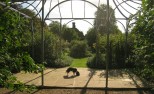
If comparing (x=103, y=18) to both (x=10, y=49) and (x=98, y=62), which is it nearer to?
(x=98, y=62)

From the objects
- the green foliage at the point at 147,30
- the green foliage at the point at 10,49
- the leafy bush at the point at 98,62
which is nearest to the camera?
the green foliage at the point at 10,49

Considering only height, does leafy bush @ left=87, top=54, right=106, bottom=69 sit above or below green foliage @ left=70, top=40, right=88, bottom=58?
below

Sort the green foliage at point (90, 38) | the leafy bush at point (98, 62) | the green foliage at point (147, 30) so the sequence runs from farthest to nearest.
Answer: the green foliage at point (90, 38), the leafy bush at point (98, 62), the green foliage at point (147, 30)

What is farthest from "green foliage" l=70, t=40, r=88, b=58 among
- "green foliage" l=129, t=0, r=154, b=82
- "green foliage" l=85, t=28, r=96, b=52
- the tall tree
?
"green foliage" l=129, t=0, r=154, b=82

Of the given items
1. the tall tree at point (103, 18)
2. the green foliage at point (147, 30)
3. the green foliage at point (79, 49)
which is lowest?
the green foliage at point (79, 49)

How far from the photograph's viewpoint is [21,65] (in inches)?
143

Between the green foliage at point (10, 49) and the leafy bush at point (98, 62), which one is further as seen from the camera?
the leafy bush at point (98, 62)

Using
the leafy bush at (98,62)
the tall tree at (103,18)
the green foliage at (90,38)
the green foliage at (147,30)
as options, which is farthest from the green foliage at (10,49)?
the green foliage at (90,38)

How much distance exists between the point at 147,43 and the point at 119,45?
1413 cm

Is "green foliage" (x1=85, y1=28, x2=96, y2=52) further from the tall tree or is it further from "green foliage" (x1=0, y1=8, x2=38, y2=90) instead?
"green foliage" (x1=0, y1=8, x2=38, y2=90)

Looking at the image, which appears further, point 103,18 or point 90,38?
point 90,38

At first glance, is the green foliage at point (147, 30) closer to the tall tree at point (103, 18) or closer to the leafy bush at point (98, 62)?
the tall tree at point (103, 18)

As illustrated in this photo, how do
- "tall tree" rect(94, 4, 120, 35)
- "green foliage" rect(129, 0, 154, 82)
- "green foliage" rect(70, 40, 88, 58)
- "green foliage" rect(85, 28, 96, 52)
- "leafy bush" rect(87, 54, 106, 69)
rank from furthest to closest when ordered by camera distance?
"green foliage" rect(85, 28, 96, 52) < "green foliage" rect(70, 40, 88, 58) < "leafy bush" rect(87, 54, 106, 69) < "tall tree" rect(94, 4, 120, 35) < "green foliage" rect(129, 0, 154, 82)

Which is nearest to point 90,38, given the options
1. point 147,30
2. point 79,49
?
point 79,49
